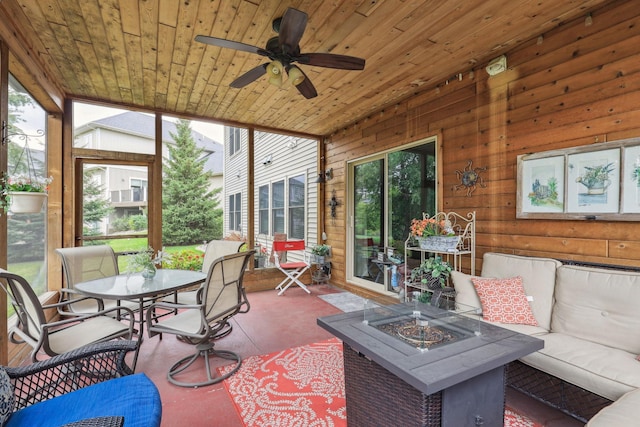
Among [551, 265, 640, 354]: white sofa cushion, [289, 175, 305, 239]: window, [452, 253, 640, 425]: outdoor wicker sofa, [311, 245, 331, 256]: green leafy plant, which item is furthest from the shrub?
[551, 265, 640, 354]: white sofa cushion

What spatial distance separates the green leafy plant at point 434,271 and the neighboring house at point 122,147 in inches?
160

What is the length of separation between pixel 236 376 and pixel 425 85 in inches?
152

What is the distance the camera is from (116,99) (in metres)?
4.15

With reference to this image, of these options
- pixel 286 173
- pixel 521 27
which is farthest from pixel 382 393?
pixel 286 173

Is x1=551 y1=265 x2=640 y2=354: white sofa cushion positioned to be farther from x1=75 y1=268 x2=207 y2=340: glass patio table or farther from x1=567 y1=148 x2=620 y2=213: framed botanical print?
x1=75 y1=268 x2=207 y2=340: glass patio table

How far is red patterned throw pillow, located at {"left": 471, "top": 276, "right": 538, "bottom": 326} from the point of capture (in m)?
2.38

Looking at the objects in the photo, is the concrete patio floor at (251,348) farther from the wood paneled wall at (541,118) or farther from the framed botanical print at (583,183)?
the framed botanical print at (583,183)

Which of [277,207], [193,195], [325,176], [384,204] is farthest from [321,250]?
[193,195]

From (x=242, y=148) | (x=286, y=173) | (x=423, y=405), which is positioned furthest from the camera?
(x=242, y=148)

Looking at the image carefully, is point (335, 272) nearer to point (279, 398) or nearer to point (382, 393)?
point (279, 398)

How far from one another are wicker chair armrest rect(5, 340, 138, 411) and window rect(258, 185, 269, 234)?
5999mm

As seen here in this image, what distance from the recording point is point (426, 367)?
1.34 metres

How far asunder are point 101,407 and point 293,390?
1.31 metres

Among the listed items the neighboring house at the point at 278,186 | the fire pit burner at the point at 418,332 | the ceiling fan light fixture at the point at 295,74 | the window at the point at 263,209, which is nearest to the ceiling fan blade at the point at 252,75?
the ceiling fan light fixture at the point at 295,74
